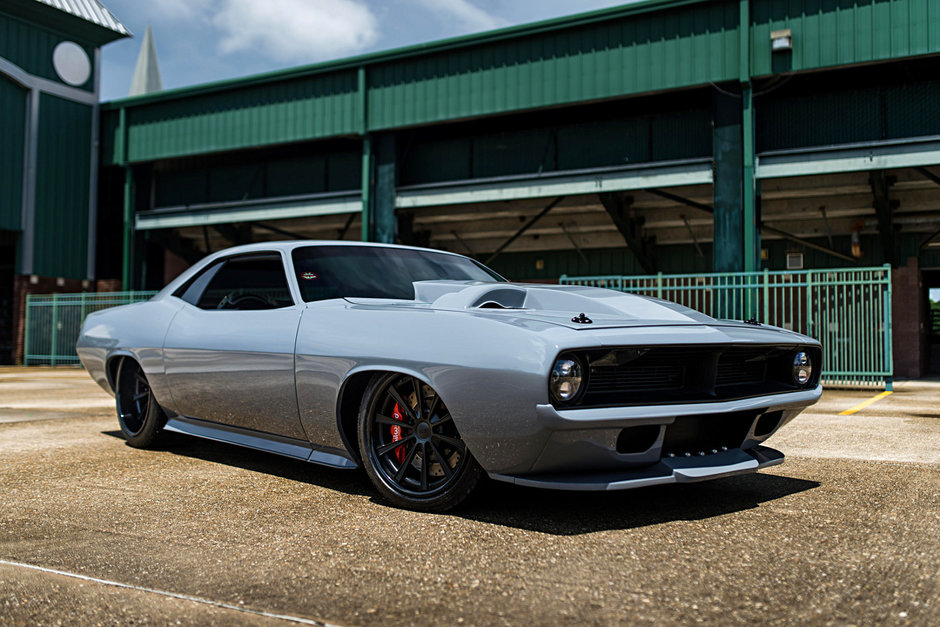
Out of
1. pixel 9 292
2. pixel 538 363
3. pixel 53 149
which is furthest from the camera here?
pixel 9 292

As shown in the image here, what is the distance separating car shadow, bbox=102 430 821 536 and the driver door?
0.38 m

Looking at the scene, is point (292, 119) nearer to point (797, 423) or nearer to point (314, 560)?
point (797, 423)

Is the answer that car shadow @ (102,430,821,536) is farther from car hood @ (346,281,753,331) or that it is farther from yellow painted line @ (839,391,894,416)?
yellow painted line @ (839,391,894,416)

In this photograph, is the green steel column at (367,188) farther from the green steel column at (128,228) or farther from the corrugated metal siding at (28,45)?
the corrugated metal siding at (28,45)

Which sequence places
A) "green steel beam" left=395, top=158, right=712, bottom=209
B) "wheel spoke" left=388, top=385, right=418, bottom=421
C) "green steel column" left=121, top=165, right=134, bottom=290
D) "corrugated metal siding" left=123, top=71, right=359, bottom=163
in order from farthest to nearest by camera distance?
"green steel column" left=121, top=165, right=134, bottom=290, "corrugated metal siding" left=123, top=71, right=359, bottom=163, "green steel beam" left=395, top=158, right=712, bottom=209, "wheel spoke" left=388, top=385, right=418, bottom=421

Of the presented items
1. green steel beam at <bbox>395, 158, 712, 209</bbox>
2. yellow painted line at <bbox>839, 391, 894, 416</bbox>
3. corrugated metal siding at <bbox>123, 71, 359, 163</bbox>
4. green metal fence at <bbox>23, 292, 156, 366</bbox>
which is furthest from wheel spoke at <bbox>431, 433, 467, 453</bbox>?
green metal fence at <bbox>23, 292, 156, 366</bbox>

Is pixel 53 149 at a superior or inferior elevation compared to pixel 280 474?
superior

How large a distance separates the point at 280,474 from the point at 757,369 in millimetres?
2341

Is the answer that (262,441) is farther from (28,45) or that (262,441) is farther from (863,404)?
(28,45)

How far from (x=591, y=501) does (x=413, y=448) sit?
789 mm

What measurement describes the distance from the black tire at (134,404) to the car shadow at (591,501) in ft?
2.98

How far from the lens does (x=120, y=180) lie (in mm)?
21766

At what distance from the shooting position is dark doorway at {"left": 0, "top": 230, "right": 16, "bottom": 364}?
20.0 m

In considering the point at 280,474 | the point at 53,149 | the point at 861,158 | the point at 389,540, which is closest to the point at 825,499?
the point at 389,540
